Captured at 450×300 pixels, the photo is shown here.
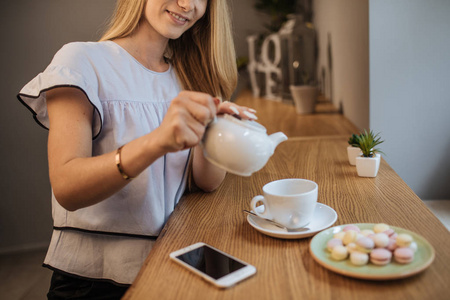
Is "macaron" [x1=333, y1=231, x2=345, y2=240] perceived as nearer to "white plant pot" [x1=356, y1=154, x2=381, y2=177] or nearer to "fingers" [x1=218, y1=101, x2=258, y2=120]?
"fingers" [x1=218, y1=101, x2=258, y2=120]

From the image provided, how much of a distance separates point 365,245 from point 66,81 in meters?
0.68

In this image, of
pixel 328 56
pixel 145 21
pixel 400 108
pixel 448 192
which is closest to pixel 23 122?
pixel 145 21

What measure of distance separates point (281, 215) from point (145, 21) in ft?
2.30

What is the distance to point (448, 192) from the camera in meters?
1.74

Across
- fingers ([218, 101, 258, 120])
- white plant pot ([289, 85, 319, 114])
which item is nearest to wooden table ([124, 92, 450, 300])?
fingers ([218, 101, 258, 120])

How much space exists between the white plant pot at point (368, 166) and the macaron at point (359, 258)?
55 cm

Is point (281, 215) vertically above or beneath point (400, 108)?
above

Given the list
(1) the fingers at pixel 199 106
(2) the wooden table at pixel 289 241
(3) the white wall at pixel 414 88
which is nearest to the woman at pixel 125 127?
(1) the fingers at pixel 199 106

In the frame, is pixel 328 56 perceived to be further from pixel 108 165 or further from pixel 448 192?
pixel 108 165

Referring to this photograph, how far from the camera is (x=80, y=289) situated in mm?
1086

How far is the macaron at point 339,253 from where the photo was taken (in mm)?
706

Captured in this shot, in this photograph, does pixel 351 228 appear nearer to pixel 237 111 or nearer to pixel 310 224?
pixel 310 224

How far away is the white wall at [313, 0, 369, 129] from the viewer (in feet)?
5.84

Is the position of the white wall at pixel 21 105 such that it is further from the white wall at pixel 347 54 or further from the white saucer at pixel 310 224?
the white saucer at pixel 310 224
